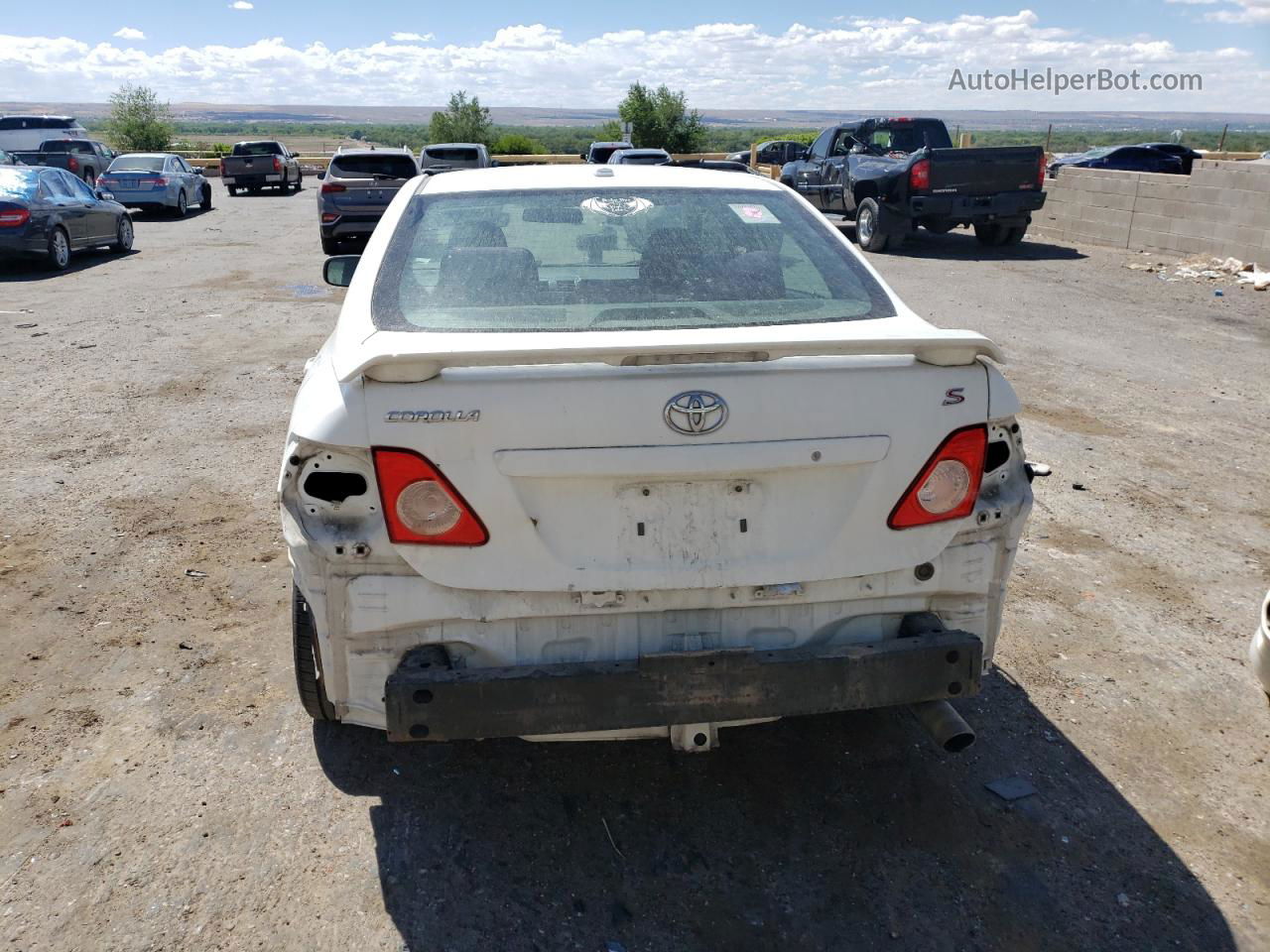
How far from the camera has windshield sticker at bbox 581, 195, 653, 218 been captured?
12.5ft

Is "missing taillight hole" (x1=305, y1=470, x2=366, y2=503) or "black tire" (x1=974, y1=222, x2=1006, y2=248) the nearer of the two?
"missing taillight hole" (x1=305, y1=470, x2=366, y2=503)

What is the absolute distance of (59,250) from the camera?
15.1 meters

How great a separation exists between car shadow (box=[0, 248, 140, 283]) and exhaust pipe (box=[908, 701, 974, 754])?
1471cm

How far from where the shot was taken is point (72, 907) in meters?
2.79

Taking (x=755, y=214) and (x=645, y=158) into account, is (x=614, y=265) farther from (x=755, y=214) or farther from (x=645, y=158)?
(x=645, y=158)

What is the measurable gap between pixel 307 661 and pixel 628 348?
1411 millimetres

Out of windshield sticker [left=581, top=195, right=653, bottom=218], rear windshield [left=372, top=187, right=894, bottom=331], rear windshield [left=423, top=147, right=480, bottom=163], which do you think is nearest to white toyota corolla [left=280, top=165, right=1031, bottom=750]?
rear windshield [left=372, top=187, right=894, bottom=331]

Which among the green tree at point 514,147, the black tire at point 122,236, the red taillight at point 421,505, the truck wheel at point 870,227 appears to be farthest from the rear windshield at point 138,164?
the green tree at point 514,147

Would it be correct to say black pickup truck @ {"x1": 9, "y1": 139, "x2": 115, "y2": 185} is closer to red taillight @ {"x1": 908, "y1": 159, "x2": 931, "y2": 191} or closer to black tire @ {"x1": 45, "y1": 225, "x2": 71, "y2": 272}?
black tire @ {"x1": 45, "y1": 225, "x2": 71, "y2": 272}

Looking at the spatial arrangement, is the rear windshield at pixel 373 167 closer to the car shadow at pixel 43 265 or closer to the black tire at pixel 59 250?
the car shadow at pixel 43 265

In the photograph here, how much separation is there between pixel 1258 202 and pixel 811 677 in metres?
14.9

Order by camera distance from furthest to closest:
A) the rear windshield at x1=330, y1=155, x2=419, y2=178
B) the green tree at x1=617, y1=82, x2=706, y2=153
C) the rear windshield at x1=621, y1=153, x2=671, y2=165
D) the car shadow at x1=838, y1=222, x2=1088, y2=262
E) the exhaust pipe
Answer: the green tree at x1=617, y1=82, x2=706, y2=153 → the rear windshield at x1=621, y1=153, x2=671, y2=165 → the rear windshield at x1=330, y1=155, x2=419, y2=178 → the car shadow at x1=838, y1=222, x2=1088, y2=262 → the exhaust pipe

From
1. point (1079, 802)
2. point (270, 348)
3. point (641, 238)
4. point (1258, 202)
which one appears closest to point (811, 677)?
point (1079, 802)

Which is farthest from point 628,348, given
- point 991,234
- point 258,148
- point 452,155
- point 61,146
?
point 258,148
